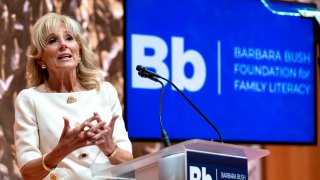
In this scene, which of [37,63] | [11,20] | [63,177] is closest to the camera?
[63,177]

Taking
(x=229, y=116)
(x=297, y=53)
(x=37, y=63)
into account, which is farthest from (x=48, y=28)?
(x=297, y=53)

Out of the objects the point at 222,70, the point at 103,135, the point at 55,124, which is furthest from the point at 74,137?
the point at 222,70

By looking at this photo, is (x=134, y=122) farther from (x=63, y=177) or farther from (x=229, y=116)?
(x=63, y=177)

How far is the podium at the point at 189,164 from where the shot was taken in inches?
97.8

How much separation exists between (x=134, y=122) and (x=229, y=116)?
73cm

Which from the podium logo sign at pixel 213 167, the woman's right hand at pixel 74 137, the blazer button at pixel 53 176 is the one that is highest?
the woman's right hand at pixel 74 137

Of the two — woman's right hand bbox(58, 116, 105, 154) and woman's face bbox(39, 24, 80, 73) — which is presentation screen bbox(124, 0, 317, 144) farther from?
woman's right hand bbox(58, 116, 105, 154)

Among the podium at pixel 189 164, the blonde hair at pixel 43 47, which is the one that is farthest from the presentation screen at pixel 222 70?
the podium at pixel 189 164

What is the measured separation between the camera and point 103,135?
2.83m

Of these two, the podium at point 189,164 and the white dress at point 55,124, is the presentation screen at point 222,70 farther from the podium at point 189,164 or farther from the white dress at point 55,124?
the podium at point 189,164

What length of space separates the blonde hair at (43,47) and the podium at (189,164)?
59cm

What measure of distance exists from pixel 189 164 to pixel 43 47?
967 millimetres

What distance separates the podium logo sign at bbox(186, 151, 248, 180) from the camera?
248 cm

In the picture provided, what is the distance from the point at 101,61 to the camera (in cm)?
509
